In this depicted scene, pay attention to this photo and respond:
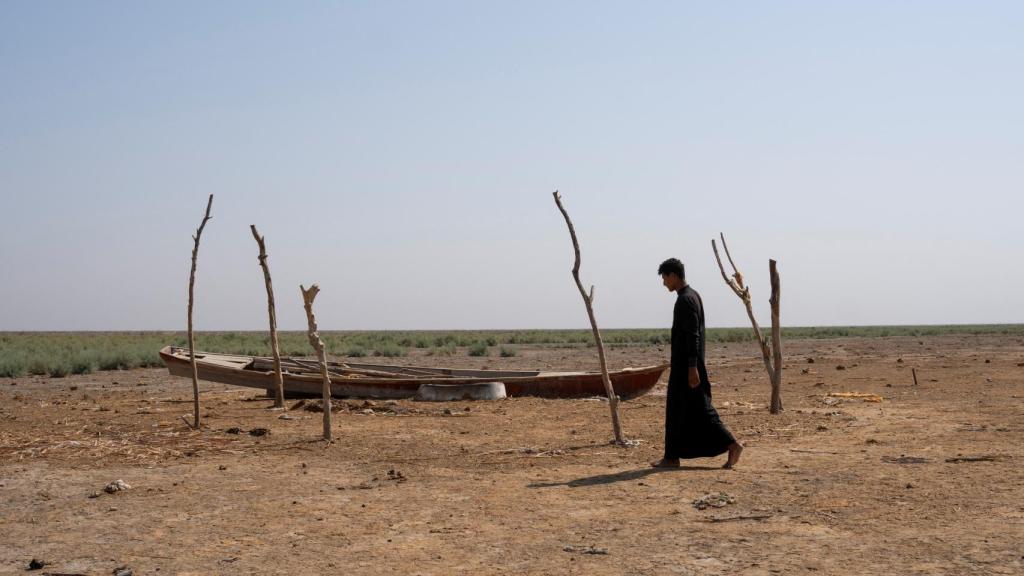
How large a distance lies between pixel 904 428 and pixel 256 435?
23.4 feet

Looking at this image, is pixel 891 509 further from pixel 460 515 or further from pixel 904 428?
pixel 904 428

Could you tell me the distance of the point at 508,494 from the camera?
700 cm

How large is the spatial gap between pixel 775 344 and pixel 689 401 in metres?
4.83

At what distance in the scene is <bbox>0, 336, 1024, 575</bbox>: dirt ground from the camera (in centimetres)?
520

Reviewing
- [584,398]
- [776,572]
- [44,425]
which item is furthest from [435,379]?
[776,572]

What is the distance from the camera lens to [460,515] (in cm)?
631

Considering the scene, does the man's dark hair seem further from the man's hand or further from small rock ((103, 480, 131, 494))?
small rock ((103, 480, 131, 494))

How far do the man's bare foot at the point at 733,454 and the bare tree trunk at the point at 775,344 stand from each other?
4.18 meters

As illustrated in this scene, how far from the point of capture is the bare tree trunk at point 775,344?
11930 mm

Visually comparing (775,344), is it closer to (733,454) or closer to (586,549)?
(733,454)

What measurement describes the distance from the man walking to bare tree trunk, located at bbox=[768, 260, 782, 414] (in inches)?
168

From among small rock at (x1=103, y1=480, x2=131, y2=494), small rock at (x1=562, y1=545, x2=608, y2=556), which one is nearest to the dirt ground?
small rock at (x1=562, y1=545, x2=608, y2=556)

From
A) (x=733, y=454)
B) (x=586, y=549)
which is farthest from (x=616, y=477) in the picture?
(x=586, y=549)

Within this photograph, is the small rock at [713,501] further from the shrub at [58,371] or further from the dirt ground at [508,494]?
the shrub at [58,371]
